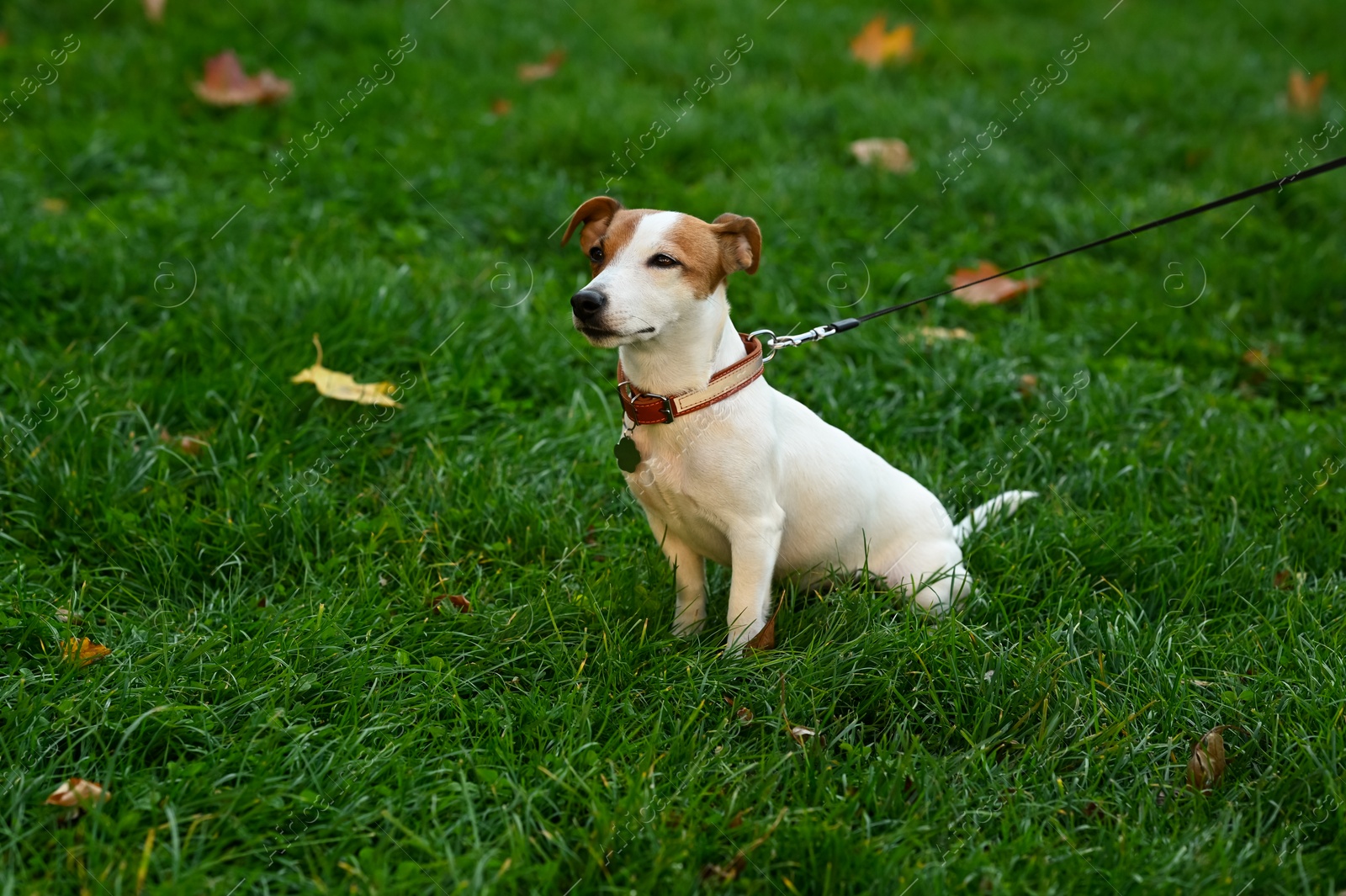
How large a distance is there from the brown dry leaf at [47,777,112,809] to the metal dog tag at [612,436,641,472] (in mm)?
1381

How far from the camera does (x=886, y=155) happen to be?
5863 mm

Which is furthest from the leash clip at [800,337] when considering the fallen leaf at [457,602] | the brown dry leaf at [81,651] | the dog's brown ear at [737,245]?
the brown dry leaf at [81,651]

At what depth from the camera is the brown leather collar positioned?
268 cm

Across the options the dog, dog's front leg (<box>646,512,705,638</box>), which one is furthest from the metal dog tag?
dog's front leg (<box>646,512,705,638</box>)

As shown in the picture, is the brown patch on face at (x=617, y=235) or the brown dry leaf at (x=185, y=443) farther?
the brown dry leaf at (x=185, y=443)

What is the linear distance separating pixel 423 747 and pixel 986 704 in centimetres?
136

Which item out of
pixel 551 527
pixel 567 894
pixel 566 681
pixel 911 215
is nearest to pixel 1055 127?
pixel 911 215

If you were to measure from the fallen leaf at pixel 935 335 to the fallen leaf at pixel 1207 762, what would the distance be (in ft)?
7.41

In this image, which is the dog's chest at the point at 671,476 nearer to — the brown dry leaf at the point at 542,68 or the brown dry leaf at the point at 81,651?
the brown dry leaf at the point at 81,651

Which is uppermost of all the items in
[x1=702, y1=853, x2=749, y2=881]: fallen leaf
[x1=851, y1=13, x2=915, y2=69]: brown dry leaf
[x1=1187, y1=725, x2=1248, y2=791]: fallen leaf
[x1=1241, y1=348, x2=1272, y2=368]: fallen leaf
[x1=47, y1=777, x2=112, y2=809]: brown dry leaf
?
[x1=47, y1=777, x2=112, y2=809]: brown dry leaf

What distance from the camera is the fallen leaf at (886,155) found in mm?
5812

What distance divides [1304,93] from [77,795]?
7957 millimetres

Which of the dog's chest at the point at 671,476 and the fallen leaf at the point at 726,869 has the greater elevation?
the dog's chest at the point at 671,476

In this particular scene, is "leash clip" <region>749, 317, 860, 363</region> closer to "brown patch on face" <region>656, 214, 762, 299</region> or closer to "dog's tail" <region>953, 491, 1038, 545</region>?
"brown patch on face" <region>656, 214, 762, 299</region>
